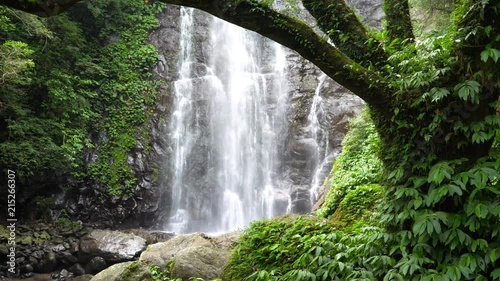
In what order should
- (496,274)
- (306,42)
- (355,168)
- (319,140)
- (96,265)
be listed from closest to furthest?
(496,274), (306,42), (355,168), (96,265), (319,140)

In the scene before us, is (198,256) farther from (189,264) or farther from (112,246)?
(112,246)

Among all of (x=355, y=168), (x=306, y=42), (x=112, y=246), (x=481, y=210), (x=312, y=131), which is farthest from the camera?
(x=312, y=131)

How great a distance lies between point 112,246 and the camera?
1234cm

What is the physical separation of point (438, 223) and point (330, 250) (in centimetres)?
105

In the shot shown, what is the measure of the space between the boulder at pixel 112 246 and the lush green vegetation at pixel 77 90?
2995 mm

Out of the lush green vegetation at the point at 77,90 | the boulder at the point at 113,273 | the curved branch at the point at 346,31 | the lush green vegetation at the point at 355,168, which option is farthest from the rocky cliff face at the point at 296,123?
the curved branch at the point at 346,31

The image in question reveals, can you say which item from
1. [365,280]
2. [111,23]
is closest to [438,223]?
[365,280]

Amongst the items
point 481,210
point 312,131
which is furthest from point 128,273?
point 312,131

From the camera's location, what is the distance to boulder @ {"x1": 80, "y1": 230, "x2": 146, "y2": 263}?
12.1 meters

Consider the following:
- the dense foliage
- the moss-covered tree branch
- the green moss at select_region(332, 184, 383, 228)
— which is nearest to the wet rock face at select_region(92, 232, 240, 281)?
the green moss at select_region(332, 184, 383, 228)

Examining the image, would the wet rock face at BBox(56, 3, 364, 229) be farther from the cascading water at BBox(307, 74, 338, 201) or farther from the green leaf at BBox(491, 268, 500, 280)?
the green leaf at BBox(491, 268, 500, 280)

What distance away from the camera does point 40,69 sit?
578 inches

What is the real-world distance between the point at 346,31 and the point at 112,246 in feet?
34.8

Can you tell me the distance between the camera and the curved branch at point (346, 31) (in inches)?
168
